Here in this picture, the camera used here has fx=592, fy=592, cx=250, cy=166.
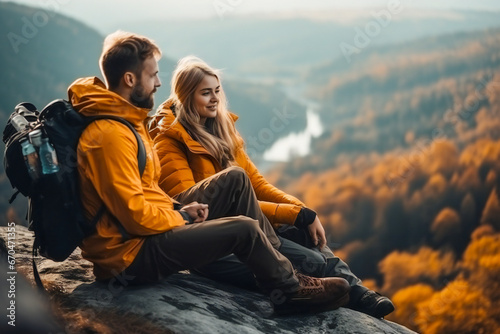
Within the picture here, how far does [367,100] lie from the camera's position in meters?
69.1

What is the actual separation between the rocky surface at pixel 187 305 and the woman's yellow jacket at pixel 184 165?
2.03 feet

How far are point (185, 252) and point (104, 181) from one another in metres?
0.64

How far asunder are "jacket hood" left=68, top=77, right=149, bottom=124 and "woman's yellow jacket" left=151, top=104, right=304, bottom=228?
2.75 feet

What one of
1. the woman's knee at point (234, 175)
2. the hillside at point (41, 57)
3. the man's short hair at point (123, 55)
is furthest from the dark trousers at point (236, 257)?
the hillside at point (41, 57)

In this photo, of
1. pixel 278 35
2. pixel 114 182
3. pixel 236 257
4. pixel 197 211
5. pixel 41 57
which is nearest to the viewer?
pixel 114 182

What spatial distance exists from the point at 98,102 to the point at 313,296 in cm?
184

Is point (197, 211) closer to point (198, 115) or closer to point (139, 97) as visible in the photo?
point (139, 97)

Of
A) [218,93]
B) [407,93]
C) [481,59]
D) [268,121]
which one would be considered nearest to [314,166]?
[268,121]

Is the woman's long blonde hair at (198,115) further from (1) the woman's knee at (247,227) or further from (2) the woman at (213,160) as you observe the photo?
(1) the woman's knee at (247,227)

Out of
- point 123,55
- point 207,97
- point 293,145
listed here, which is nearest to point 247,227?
point 123,55

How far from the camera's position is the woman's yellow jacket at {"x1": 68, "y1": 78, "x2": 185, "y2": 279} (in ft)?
10.6

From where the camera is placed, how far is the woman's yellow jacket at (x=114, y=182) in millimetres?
3234

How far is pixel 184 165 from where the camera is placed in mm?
4293

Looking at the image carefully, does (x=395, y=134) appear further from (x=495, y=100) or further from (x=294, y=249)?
(x=294, y=249)
